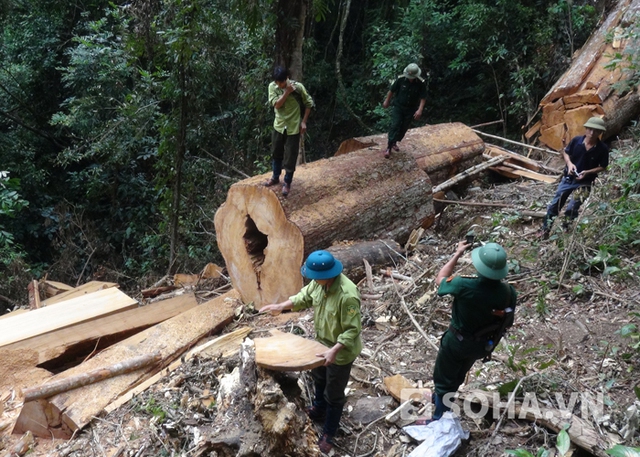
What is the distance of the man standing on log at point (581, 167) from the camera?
516 centimetres

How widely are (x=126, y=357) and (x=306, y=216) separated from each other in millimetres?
2314

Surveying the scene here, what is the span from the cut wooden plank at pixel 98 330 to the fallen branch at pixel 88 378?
2.59 ft

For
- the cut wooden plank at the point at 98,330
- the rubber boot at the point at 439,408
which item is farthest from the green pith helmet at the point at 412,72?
the rubber boot at the point at 439,408

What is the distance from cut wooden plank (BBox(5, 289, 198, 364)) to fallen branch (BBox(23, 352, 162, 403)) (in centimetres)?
79

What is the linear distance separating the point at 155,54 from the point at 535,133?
714 centimetres

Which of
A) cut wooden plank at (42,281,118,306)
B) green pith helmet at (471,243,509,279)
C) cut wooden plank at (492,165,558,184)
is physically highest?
green pith helmet at (471,243,509,279)

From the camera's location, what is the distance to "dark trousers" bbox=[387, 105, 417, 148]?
20.9 ft

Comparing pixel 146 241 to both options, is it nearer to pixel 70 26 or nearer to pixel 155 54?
pixel 155 54

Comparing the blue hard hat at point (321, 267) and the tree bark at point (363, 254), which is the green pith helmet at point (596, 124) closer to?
the tree bark at point (363, 254)

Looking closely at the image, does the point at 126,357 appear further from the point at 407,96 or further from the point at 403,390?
the point at 407,96

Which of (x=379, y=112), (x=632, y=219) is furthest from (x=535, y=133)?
(x=632, y=219)

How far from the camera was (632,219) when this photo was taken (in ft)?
14.8

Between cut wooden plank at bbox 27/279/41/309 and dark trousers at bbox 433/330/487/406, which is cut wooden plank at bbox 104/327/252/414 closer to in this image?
dark trousers at bbox 433/330/487/406

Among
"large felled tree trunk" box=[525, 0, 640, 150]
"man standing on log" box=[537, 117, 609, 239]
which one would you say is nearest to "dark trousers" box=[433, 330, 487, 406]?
"man standing on log" box=[537, 117, 609, 239]
